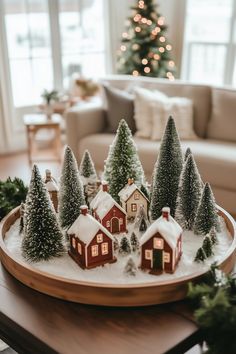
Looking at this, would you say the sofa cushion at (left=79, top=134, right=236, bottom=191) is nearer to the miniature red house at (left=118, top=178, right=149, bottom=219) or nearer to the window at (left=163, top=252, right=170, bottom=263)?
the miniature red house at (left=118, top=178, right=149, bottom=219)

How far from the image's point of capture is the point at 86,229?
160 cm

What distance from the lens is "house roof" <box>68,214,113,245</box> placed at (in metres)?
1.58

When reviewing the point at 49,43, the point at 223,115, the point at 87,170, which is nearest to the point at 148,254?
the point at 87,170

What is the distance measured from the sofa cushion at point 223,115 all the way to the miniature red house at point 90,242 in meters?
2.27

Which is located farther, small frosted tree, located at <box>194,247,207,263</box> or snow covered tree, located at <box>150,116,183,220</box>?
snow covered tree, located at <box>150,116,183,220</box>

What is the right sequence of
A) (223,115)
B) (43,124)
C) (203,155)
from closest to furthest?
(203,155) < (223,115) < (43,124)

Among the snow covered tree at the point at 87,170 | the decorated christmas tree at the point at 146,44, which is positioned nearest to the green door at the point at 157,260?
the snow covered tree at the point at 87,170

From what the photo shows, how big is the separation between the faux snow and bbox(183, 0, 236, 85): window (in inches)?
170

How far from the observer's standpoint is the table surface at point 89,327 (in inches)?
51.9

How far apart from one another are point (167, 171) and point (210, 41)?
4437mm

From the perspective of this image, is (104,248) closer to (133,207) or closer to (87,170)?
(133,207)

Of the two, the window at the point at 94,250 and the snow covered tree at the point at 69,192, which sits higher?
the snow covered tree at the point at 69,192

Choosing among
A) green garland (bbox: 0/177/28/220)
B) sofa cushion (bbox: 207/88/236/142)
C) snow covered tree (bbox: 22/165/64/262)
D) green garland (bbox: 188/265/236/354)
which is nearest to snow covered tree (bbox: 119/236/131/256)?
snow covered tree (bbox: 22/165/64/262)

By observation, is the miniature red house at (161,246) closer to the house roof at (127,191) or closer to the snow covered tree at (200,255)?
the snow covered tree at (200,255)
